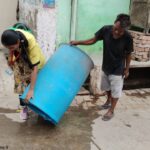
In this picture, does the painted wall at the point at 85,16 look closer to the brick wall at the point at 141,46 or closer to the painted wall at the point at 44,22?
the painted wall at the point at 44,22

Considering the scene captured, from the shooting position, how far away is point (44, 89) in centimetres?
410

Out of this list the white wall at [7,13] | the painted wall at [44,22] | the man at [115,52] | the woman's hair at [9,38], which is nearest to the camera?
the woman's hair at [9,38]

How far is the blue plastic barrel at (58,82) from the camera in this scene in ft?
13.3

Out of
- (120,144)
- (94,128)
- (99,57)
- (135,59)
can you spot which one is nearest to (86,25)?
(99,57)

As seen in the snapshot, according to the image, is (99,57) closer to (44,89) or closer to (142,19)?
(142,19)

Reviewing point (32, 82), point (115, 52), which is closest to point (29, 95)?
point (32, 82)

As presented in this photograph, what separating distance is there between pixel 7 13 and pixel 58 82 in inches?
166

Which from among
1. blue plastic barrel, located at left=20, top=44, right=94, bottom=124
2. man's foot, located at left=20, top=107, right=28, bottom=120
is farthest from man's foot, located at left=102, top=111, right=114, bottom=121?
man's foot, located at left=20, top=107, right=28, bottom=120

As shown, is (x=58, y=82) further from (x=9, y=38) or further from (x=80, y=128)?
(x=9, y=38)

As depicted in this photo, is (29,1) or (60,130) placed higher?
(29,1)

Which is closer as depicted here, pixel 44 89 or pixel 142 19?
pixel 44 89

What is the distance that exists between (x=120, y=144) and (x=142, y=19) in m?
2.76

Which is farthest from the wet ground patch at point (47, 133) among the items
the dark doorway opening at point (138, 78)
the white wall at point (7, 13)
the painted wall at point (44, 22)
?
the white wall at point (7, 13)

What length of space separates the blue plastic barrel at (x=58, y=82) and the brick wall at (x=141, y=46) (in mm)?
1704
